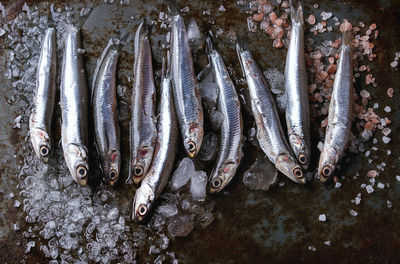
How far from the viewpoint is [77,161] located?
4.02 metres

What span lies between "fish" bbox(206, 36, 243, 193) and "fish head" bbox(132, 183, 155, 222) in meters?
0.63

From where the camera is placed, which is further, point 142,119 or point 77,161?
point 142,119

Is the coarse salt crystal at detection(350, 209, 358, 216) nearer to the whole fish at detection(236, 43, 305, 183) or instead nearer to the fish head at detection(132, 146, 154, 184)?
the whole fish at detection(236, 43, 305, 183)

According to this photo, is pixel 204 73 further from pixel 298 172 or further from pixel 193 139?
pixel 298 172

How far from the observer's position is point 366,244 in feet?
14.2

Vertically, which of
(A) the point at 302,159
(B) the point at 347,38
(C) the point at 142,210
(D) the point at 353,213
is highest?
(B) the point at 347,38

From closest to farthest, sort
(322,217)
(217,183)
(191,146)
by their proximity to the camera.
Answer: (191,146) < (217,183) < (322,217)

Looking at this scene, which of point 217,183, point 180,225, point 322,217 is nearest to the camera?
point 217,183

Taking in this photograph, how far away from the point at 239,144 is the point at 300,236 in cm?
123

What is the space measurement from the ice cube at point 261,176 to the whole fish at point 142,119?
42.3 inches

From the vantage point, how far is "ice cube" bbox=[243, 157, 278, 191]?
14.0 ft

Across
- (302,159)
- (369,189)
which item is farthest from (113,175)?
(369,189)

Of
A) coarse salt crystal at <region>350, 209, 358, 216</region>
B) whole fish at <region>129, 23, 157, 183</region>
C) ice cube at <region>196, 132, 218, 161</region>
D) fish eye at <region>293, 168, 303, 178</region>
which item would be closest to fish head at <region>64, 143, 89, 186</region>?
whole fish at <region>129, 23, 157, 183</region>

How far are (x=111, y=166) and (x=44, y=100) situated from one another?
991mm
